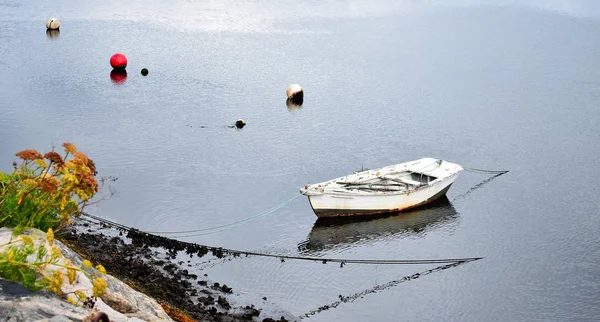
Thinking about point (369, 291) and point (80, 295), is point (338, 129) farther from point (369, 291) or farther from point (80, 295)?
point (80, 295)

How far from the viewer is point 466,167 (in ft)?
139

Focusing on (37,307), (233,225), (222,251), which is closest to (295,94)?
(233,225)

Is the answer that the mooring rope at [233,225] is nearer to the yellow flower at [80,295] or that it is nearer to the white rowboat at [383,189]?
the white rowboat at [383,189]

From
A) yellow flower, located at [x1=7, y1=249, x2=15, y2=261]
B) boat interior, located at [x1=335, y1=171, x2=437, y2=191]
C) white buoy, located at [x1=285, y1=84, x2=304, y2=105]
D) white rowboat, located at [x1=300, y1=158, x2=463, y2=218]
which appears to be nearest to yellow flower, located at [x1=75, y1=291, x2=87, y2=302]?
yellow flower, located at [x1=7, y1=249, x2=15, y2=261]

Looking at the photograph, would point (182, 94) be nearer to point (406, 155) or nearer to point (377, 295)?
point (406, 155)

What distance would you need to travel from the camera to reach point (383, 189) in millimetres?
35656

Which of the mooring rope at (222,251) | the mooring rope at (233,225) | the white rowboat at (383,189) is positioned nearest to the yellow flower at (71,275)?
the mooring rope at (222,251)

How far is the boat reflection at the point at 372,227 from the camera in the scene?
33.5 metres

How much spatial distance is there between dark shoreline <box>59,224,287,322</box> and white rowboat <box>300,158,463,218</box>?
7859 millimetres

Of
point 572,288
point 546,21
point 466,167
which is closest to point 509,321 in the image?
point 572,288

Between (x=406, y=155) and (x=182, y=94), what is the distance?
17676mm

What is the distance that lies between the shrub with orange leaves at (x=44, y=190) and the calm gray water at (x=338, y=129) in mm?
13159

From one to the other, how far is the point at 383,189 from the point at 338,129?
1193 cm

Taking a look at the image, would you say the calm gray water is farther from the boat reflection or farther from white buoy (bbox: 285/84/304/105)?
white buoy (bbox: 285/84/304/105)
